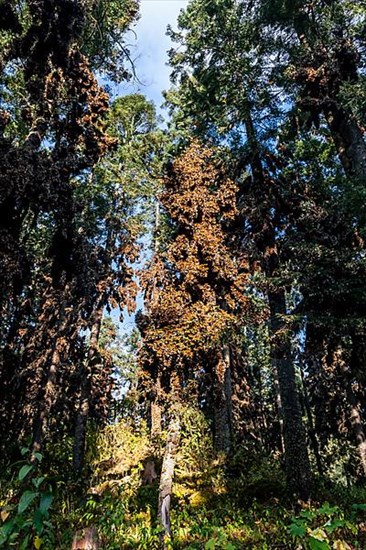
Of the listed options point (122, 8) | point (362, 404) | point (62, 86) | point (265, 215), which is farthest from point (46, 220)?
point (362, 404)

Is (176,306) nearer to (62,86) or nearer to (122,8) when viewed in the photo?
(62,86)

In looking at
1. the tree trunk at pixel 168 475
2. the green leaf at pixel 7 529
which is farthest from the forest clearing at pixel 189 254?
the green leaf at pixel 7 529

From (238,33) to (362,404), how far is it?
1740 centimetres

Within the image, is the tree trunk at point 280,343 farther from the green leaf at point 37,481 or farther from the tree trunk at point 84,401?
the green leaf at point 37,481

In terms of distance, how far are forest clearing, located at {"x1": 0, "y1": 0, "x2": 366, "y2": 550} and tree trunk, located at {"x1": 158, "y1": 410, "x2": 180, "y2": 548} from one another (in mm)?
31

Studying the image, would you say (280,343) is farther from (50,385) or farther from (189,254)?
(50,385)

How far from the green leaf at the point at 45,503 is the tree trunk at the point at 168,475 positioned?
20.2 ft

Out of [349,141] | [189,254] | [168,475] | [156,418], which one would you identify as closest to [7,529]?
[168,475]

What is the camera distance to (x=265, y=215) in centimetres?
1202

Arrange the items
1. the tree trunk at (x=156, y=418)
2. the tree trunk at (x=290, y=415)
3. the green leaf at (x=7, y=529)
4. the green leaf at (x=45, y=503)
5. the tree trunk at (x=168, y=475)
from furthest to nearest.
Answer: the tree trunk at (x=290, y=415)
the tree trunk at (x=156, y=418)
the tree trunk at (x=168, y=475)
the green leaf at (x=7, y=529)
the green leaf at (x=45, y=503)

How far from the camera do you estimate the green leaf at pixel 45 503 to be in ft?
4.24

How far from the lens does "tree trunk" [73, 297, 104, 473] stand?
40.5 feet

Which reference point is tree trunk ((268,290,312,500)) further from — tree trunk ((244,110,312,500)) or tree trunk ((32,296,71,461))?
tree trunk ((32,296,71,461))

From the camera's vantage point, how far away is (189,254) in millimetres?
10180
